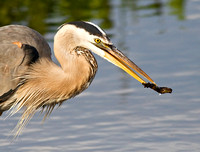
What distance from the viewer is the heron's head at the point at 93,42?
597 cm

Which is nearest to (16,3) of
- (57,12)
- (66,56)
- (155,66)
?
(57,12)

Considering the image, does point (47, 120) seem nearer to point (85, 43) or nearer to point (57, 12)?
point (85, 43)

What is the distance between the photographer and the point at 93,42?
5992mm

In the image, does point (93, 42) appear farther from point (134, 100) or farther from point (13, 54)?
point (134, 100)

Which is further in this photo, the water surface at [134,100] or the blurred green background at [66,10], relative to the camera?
the blurred green background at [66,10]

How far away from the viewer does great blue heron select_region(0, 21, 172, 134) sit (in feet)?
19.8

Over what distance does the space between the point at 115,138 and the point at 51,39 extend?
3464 mm

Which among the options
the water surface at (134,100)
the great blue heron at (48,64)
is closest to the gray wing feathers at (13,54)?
the great blue heron at (48,64)

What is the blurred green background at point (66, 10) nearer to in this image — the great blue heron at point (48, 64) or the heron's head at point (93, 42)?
the great blue heron at point (48, 64)

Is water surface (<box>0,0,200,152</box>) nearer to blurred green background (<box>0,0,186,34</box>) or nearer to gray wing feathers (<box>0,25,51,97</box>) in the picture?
blurred green background (<box>0,0,186,34</box>)

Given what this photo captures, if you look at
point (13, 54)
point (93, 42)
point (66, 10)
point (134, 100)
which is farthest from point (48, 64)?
point (66, 10)

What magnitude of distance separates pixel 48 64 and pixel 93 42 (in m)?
0.68

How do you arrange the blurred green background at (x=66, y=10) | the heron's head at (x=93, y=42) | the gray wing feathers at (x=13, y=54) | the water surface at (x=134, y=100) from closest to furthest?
the heron's head at (x=93, y=42) < the gray wing feathers at (x=13, y=54) < the water surface at (x=134, y=100) < the blurred green background at (x=66, y=10)

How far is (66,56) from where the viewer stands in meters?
6.14
